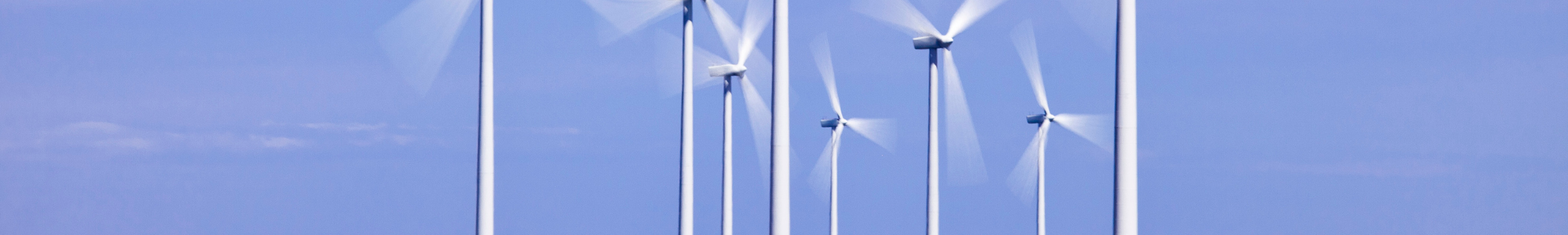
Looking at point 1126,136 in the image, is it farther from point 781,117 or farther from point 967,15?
point 967,15

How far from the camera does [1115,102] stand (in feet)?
56.2

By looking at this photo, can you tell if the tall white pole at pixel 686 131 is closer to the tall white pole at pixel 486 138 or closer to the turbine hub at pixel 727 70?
the turbine hub at pixel 727 70

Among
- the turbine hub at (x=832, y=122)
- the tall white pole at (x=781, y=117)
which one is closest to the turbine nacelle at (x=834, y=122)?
the turbine hub at (x=832, y=122)

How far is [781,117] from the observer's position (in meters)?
22.8

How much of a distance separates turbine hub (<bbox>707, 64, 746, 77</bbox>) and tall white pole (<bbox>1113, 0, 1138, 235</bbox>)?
1834cm

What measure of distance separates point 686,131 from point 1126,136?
19.0 metres

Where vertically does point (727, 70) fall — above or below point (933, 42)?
below

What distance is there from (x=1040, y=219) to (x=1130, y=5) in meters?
31.5

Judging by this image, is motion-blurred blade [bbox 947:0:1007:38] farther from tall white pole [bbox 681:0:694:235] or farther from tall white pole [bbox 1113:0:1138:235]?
tall white pole [bbox 1113:0:1138:235]

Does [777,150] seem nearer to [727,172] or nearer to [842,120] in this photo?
[727,172]

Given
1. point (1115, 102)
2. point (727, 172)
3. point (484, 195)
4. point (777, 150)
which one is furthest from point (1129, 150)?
point (727, 172)

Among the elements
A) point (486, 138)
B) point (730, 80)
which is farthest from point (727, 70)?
point (486, 138)

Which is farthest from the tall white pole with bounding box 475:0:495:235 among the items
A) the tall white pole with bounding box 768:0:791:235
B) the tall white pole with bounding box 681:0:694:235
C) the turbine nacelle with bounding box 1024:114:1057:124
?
the turbine nacelle with bounding box 1024:114:1057:124

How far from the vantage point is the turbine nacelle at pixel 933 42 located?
36.8 meters
